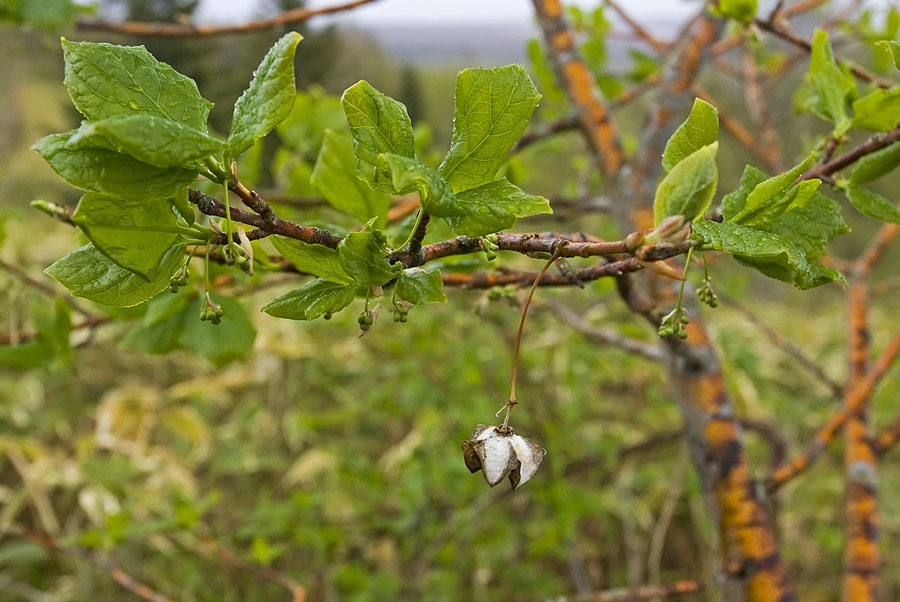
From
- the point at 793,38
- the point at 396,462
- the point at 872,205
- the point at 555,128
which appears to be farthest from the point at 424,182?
the point at 396,462

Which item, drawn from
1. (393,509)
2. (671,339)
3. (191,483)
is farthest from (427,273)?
(191,483)

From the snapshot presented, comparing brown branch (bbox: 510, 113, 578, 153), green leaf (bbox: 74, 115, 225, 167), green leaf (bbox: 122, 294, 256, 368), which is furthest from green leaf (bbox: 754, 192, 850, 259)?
brown branch (bbox: 510, 113, 578, 153)

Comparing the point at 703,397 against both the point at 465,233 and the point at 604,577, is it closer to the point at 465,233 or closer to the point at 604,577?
the point at 465,233

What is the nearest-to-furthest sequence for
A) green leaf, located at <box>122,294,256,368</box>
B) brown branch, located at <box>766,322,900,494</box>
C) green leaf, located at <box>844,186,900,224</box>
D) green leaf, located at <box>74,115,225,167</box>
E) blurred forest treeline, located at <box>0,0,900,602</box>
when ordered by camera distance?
green leaf, located at <box>74,115,225,167</box>, green leaf, located at <box>844,186,900,224</box>, green leaf, located at <box>122,294,256,368</box>, brown branch, located at <box>766,322,900,494</box>, blurred forest treeline, located at <box>0,0,900,602</box>

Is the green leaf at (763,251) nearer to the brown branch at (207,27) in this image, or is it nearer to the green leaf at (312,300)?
the green leaf at (312,300)

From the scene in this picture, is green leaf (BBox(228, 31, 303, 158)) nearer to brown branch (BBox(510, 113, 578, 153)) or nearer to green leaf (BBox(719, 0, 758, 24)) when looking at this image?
green leaf (BBox(719, 0, 758, 24))

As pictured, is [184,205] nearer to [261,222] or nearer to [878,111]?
[261,222]
